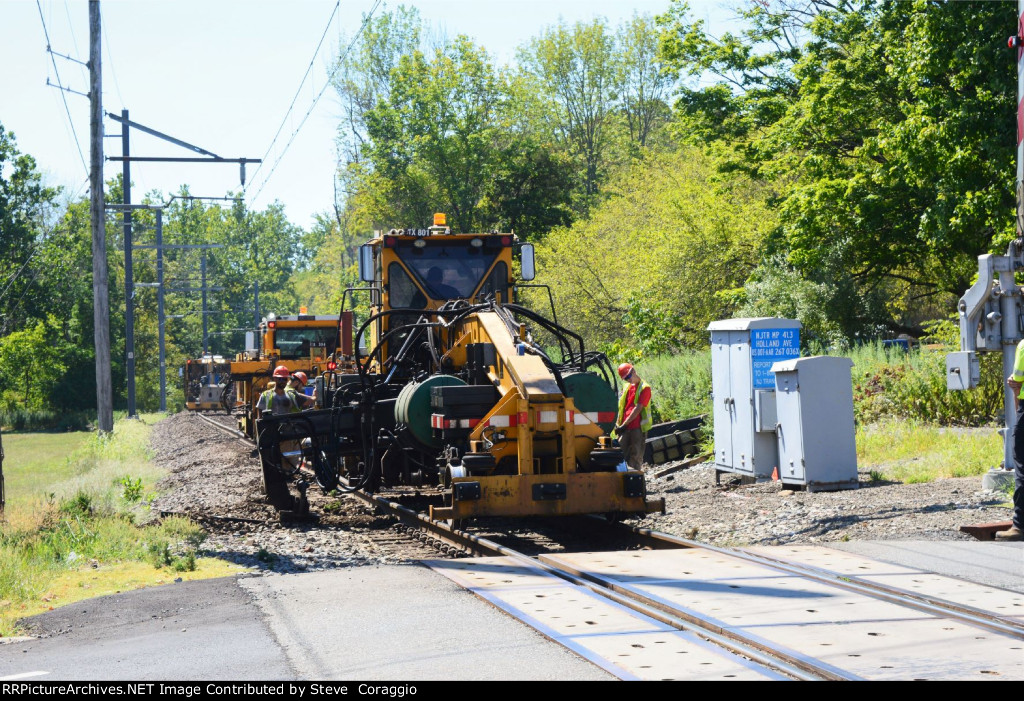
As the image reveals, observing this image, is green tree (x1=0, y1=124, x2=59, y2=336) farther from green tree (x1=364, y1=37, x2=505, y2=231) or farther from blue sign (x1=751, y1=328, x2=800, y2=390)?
blue sign (x1=751, y1=328, x2=800, y2=390)

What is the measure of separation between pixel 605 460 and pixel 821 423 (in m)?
3.93

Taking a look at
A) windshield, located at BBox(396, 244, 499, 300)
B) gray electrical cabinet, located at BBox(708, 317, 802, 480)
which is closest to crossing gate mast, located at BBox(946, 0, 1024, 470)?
gray electrical cabinet, located at BBox(708, 317, 802, 480)

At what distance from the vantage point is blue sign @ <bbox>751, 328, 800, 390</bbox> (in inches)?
616

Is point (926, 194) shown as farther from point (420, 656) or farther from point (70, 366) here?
point (70, 366)

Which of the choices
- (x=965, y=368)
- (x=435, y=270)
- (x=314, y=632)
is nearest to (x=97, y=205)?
(x=435, y=270)

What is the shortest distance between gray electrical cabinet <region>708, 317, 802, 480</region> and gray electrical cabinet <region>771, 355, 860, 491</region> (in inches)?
37.3

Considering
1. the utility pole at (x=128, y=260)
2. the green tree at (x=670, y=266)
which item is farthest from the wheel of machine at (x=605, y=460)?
the utility pole at (x=128, y=260)

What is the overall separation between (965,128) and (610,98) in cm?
4158

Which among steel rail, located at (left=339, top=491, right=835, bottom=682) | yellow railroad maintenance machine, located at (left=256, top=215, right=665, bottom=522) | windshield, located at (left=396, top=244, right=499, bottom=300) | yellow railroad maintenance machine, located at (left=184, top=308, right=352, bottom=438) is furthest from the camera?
yellow railroad maintenance machine, located at (left=184, top=308, right=352, bottom=438)

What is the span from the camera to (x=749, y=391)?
15.6 m

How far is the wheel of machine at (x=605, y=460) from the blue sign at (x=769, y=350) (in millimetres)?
4642

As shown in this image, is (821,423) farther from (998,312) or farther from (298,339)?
(298,339)

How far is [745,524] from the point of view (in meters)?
12.2

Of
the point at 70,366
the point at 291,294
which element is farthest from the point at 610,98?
the point at 291,294
